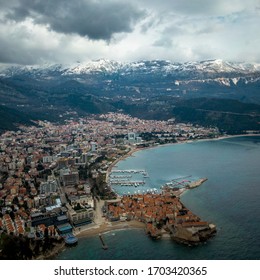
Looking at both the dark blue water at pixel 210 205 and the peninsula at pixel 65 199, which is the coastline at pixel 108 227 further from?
the dark blue water at pixel 210 205

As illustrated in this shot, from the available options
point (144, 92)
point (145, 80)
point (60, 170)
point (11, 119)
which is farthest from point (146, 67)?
point (60, 170)

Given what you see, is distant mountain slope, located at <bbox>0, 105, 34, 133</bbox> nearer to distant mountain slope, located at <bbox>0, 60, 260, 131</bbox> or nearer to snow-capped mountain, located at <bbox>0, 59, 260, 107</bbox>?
distant mountain slope, located at <bbox>0, 60, 260, 131</bbox>

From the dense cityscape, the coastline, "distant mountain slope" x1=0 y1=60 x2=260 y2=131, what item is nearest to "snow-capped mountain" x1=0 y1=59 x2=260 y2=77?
"distant mountain slope" x1=0 y1=60 x2=260 y2=131

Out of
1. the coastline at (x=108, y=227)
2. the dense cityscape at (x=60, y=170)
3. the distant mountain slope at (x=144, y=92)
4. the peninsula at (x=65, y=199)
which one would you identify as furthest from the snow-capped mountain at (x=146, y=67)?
the coastline at (x=108, y=227)
